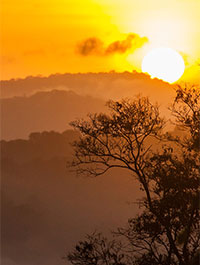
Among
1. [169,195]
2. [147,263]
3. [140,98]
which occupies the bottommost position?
[147,263]

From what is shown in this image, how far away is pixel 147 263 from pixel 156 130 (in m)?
6.15

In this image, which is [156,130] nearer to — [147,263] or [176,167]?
[176,167]

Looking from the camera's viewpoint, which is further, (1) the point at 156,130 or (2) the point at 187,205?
(1) the point at 156,130

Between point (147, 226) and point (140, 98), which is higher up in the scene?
point (140, 98)

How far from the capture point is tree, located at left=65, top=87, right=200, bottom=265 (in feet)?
97.3

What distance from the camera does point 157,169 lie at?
1192 inches

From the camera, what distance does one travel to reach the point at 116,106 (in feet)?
104

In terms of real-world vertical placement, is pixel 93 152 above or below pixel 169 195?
above

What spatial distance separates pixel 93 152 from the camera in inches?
1249

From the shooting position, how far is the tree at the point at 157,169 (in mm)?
29656

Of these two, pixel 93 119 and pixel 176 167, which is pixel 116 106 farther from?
pixel 176 167

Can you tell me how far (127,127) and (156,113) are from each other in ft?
5.12

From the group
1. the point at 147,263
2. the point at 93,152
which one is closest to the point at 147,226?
the point at 147,263

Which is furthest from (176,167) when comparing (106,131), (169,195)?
(106,131)
